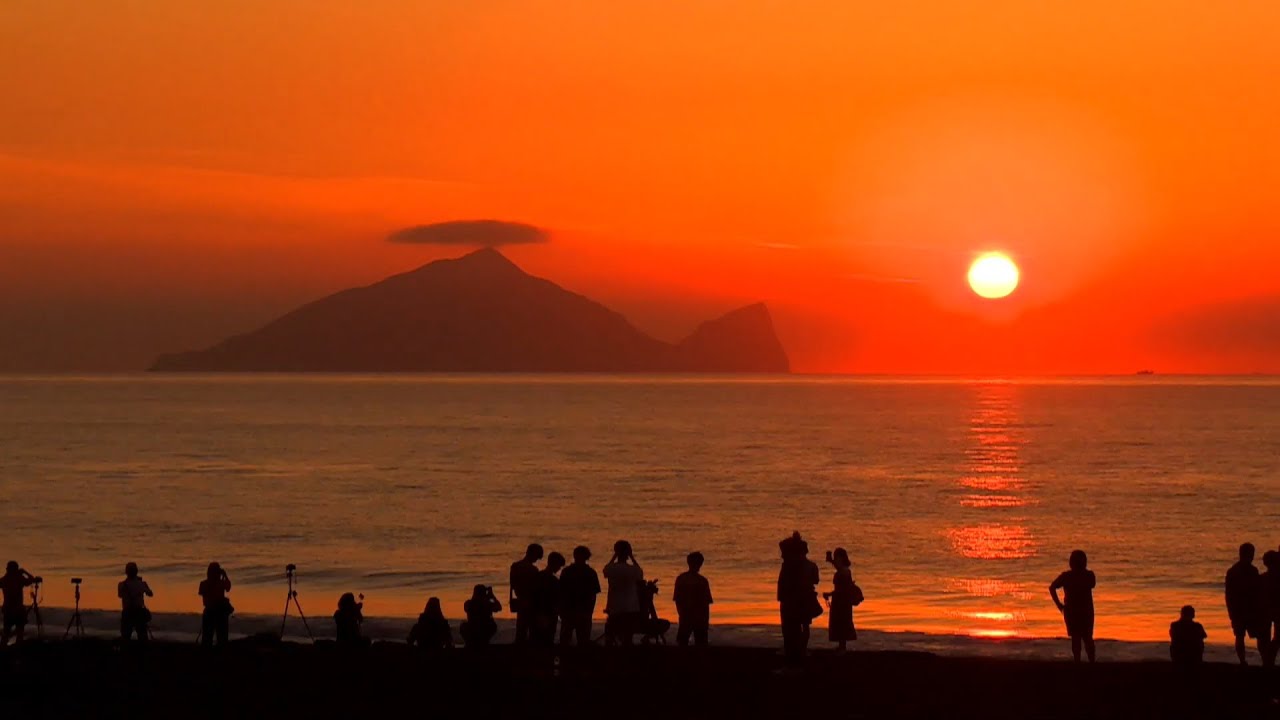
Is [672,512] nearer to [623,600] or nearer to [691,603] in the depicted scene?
[691,603]

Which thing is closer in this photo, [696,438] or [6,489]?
[6,489]

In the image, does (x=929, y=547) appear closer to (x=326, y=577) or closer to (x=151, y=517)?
(x=326, y=577)

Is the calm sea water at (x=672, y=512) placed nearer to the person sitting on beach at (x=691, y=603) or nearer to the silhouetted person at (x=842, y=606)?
the silhouetted person at (x=842, y=606)

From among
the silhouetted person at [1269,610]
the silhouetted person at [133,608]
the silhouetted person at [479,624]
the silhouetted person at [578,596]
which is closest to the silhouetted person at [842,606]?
the silhouetted person at [578,596]

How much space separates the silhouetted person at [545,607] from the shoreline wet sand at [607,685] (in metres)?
0.24

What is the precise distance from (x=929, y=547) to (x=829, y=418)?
13456 centimetres

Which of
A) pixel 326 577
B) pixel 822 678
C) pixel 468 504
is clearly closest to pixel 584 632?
pixel 822 678

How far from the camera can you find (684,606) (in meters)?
19.7

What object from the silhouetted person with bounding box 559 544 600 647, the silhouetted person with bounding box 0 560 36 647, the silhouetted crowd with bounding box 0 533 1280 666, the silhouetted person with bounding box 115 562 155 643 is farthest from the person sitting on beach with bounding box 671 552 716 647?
the silhouetted person with bounding box 0 560 36 647

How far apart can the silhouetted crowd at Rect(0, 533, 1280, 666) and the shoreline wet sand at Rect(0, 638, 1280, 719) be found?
354 millimetres

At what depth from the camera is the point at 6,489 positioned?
3120 inches

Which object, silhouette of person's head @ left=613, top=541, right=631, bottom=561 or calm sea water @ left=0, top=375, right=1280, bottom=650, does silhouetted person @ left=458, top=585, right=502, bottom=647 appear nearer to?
silhouette of person's head @ left=613, top=541, right=631, bottom=561

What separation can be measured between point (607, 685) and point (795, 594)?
8.33 feet

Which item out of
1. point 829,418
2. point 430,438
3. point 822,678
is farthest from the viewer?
point 829,418
